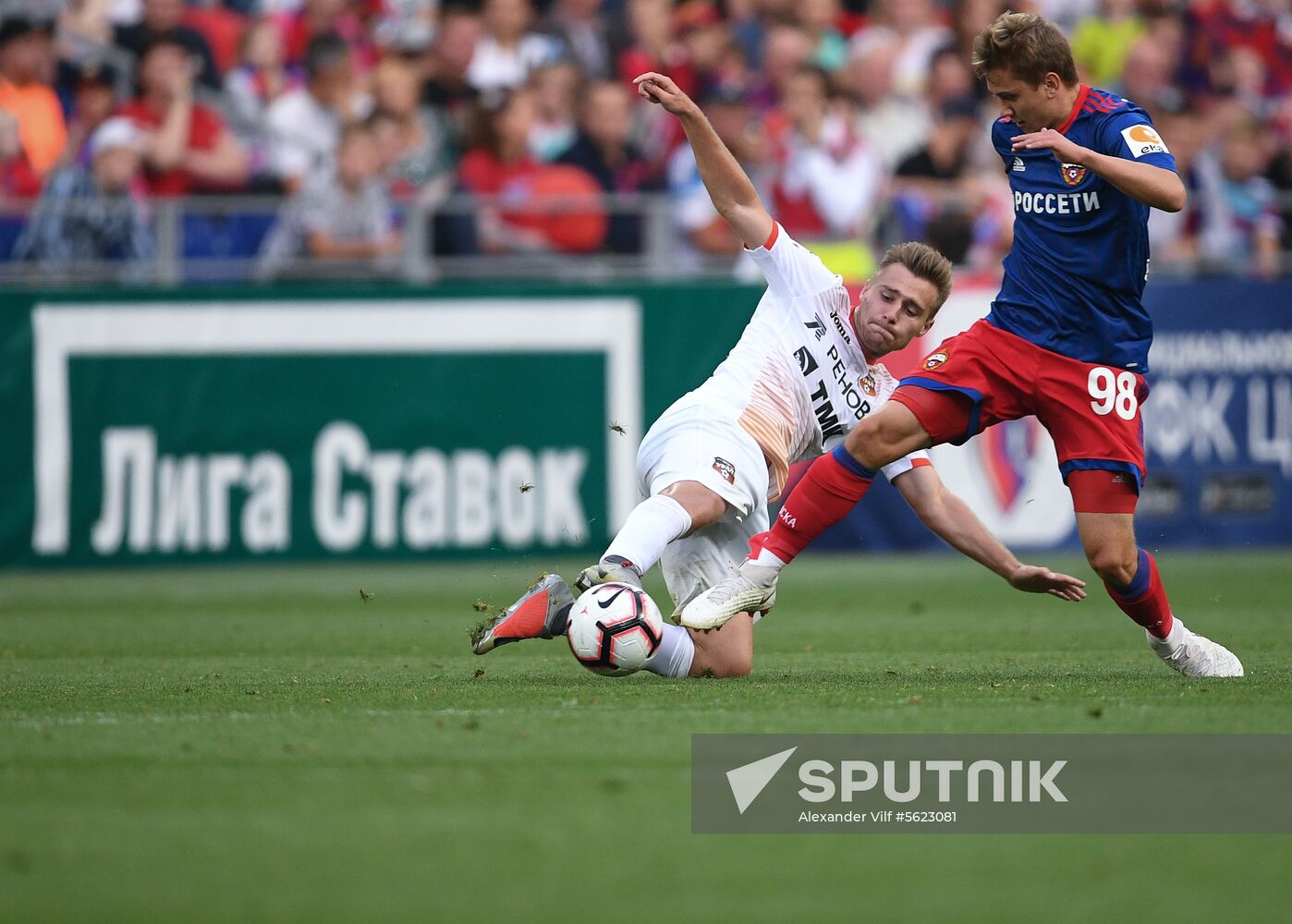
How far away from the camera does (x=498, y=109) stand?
46.4ft

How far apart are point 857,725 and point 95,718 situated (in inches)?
97.7

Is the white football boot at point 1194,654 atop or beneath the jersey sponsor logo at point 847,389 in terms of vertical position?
beneath

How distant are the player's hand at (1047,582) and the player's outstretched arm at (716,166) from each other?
1.64 m

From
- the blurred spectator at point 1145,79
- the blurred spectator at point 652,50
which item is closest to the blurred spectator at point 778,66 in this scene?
the blurred spectator at point 652,50

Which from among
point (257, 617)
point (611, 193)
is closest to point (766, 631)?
point (257, 617)

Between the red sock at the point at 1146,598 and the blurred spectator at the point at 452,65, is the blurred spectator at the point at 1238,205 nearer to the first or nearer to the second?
the blurred spectator at the point at 452,65

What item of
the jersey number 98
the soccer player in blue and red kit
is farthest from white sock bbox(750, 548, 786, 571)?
the jersey number 98

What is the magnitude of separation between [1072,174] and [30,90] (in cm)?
1015

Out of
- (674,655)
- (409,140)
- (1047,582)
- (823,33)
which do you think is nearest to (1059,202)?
(1047,582)

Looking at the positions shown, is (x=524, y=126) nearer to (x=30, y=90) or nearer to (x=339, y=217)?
(x=339, y=217)

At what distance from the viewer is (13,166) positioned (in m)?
14.0

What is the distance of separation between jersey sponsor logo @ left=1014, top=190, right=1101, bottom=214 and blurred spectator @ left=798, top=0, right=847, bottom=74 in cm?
975

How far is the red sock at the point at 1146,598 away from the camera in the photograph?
670 cm

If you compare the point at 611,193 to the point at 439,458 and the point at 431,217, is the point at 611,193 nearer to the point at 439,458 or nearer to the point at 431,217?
the point at 431,217
